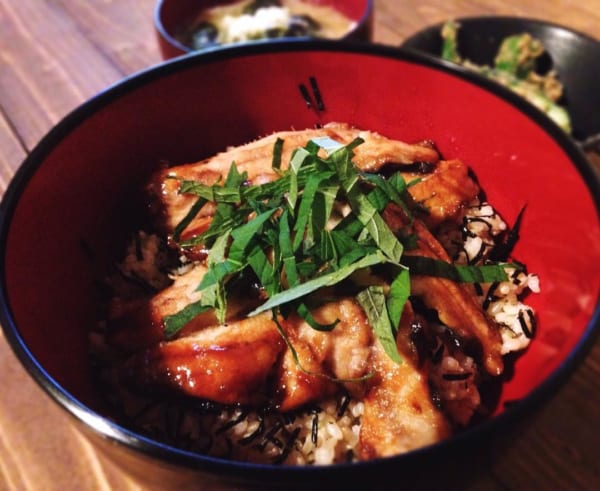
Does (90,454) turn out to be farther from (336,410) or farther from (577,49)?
(577,49)

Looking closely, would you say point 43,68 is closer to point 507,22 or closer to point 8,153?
point 8,153

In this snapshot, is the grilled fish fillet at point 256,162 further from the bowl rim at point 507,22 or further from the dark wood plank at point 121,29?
the dark wood plank at point 121,29

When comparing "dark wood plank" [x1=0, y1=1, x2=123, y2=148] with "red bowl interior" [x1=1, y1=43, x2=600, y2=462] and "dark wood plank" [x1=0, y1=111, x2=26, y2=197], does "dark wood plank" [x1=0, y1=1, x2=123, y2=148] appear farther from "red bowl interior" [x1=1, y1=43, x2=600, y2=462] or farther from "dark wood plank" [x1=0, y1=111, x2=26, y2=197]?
"red bowl interior" [x1=1, y1=43, x2=600, y2=462]

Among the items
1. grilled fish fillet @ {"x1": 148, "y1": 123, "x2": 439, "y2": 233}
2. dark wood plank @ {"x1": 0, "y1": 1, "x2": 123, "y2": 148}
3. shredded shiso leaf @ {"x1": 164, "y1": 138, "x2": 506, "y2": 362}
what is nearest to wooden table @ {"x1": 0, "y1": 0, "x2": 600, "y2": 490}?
dark wood plank @ {"x1": 0, "y1": 1, "x2": 123, "y2": 148}

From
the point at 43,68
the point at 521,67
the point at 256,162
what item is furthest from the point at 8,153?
the point at 521,67

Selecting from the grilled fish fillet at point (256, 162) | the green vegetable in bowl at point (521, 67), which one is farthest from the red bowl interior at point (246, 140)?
the green vegetable in bowl at point (521, 67)

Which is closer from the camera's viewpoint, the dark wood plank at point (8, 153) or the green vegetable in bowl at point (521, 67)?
the dark wood plank at point (8, 153)
